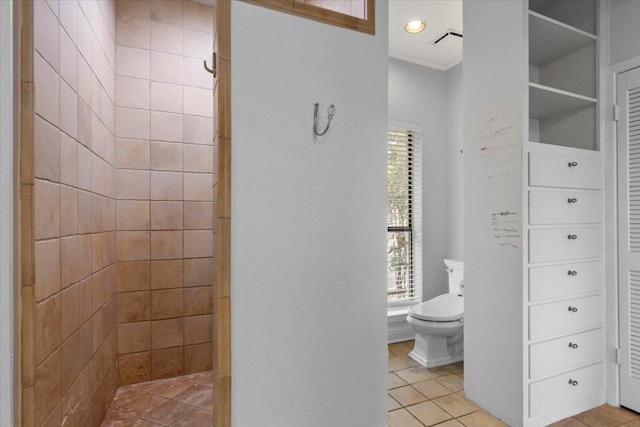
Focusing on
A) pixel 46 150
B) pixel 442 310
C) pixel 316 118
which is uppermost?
pixel 316 118

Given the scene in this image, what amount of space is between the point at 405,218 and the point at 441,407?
167 cm

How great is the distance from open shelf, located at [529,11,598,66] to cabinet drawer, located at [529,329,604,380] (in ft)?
5.65

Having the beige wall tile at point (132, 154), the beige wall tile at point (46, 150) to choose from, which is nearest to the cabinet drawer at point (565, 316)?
the beige wall tile at point (46, 150)

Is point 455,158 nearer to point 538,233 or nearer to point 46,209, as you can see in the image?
point 538,233

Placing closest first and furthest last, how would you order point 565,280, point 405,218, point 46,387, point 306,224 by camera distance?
point 46,387, point 306,224, point 565,280, point 405,218

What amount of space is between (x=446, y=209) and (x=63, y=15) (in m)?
3.11

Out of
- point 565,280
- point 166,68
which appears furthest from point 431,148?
point 166,68

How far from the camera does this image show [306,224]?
4.44 feet

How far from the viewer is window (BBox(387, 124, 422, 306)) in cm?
318

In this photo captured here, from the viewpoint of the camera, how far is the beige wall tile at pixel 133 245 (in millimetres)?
2170

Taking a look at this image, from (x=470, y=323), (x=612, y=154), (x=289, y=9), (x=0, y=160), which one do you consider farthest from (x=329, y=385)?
(x=612, y=154)

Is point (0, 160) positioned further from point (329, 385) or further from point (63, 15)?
point (329, 385)

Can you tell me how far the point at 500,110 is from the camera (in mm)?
1882

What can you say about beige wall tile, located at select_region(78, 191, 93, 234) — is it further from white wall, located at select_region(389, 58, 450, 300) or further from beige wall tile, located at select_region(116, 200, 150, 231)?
white wall, located at select_region(389, 58, 450, 300)
